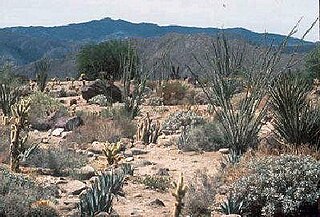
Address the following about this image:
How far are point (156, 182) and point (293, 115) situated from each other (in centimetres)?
356

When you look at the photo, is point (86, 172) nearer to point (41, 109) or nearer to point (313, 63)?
point (41, 109)

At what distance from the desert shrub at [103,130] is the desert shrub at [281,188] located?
7306mm

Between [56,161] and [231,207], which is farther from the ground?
[231,207]

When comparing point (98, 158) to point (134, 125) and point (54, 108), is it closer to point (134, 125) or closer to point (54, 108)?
point (134, 125)

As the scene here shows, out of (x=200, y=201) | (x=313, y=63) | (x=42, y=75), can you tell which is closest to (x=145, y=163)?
(x=200, y=201)

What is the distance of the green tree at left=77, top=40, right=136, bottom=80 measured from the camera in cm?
3912

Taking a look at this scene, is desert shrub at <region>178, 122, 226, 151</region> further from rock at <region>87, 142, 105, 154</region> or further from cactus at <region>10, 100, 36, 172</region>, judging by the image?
cactus at <region>10, 100, 36, 172</region>

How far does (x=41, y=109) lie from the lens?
818 inches

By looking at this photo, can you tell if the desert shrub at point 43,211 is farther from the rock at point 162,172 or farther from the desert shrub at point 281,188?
the rock at point 162,172

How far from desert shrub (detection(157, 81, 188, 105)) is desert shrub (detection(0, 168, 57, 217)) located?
61.2ft

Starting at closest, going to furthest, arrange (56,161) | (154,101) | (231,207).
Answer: (231,207), (56,161), (154,101)

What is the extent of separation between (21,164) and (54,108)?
9909mm

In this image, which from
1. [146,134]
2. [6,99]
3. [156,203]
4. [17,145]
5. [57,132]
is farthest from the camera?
[6,99]

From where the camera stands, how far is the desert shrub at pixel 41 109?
62.5ft
